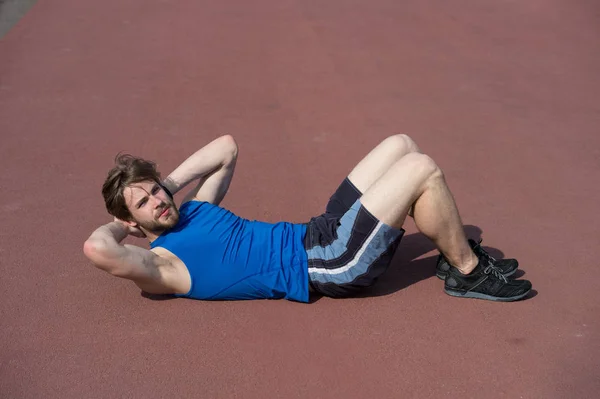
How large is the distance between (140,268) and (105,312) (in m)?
0.47

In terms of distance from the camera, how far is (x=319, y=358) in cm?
348

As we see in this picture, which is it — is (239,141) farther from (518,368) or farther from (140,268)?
(518,368)

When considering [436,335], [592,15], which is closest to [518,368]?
[436,335]

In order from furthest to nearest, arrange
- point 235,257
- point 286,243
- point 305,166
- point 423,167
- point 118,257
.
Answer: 1. point 305,166
2. point 286,243
3. point 235,257
4. point 423,167
5. point 118,257

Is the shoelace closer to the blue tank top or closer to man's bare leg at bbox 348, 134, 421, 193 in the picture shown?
man's bare leg at bbox 348, 134, 421, 193

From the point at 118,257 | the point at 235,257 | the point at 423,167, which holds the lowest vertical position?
the point at 235,257

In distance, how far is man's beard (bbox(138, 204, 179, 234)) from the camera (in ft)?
12.1

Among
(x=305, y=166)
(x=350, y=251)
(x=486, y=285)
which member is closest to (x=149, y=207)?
(x=350, y=251)

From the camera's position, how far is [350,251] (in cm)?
371

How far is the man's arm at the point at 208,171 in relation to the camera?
405 cm

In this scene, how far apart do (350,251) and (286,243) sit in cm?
35

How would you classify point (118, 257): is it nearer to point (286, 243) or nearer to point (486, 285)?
point (286, 243)

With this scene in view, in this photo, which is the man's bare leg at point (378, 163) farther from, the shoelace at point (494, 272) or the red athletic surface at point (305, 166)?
the shoelace at point (494, 272)

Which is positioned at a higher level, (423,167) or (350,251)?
(423,167)
